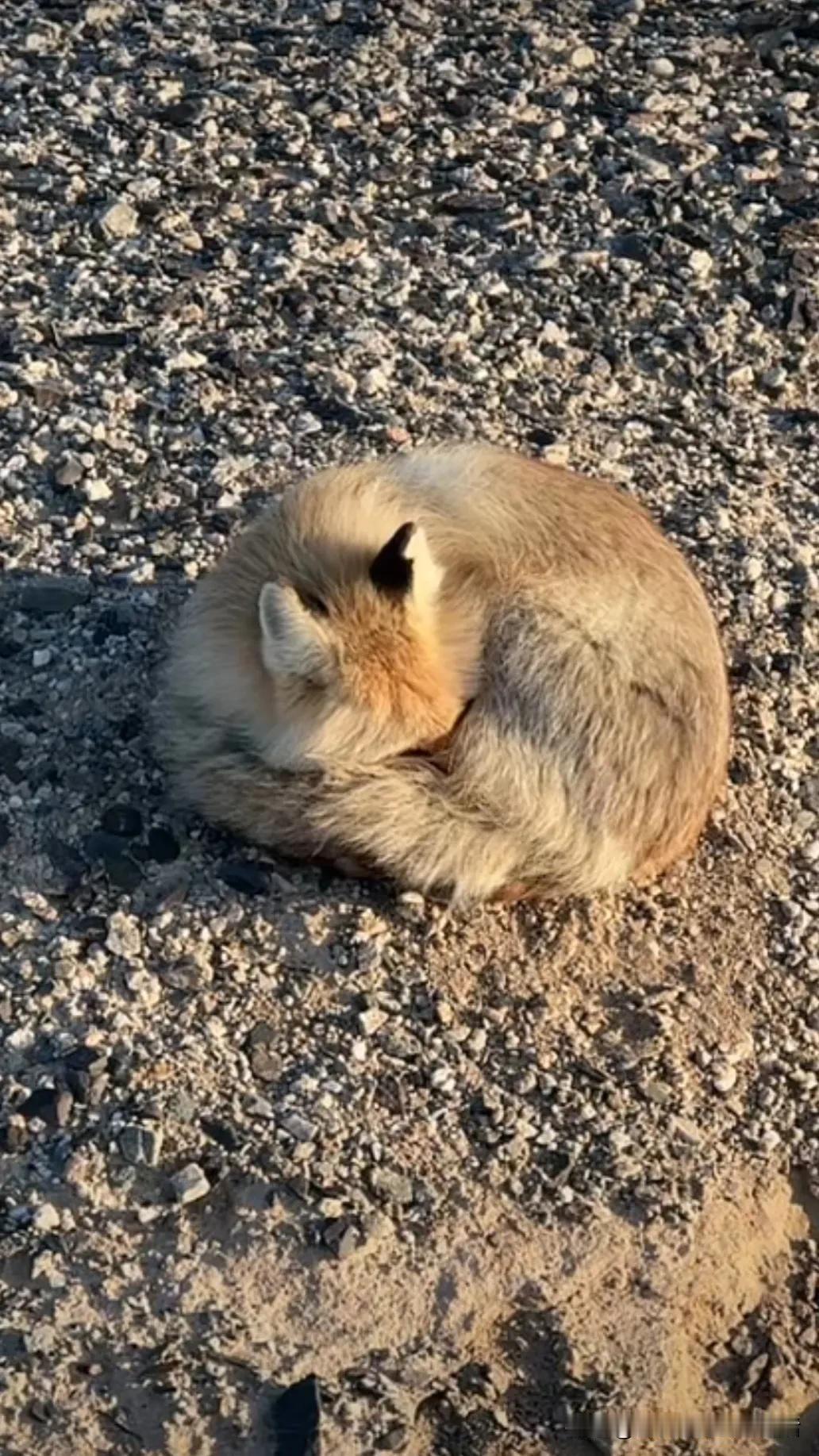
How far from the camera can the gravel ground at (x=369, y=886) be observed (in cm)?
499

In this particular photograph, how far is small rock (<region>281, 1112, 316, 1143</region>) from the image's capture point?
5254 mm

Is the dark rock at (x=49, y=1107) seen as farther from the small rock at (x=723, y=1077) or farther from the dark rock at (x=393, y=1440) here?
the small rock at (x=723, y=1077)

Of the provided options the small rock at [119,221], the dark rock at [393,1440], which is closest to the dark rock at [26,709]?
the dark rock at [393,1440]

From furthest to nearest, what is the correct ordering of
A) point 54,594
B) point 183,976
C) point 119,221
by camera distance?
point 119,221
point 54,594
point 183,976

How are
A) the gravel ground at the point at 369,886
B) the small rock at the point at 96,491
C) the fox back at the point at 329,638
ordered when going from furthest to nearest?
the small rock at the point at 96,491 → the fox back at the point at 329,638 → the gravel ground at the point at 369,886

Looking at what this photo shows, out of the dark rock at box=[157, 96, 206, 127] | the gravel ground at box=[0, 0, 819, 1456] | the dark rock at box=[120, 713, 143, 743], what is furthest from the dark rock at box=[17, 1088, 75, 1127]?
the dark rock at box=[157, 96, 206, 127]

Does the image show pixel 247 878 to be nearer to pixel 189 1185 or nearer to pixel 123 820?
pixel 123 820

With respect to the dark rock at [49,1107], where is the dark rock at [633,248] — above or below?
above

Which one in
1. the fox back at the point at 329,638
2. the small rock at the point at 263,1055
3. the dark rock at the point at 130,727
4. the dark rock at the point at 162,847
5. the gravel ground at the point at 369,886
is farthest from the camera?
the dark rock at the point at 130,727

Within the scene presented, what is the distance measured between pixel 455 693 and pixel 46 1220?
67.7 inches

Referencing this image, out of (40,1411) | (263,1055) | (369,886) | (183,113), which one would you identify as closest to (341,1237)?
(263,1055)

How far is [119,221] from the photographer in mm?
7949

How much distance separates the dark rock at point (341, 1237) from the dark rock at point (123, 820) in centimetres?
131

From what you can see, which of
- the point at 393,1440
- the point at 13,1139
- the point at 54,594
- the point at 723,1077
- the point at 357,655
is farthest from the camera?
the point at 54,594
